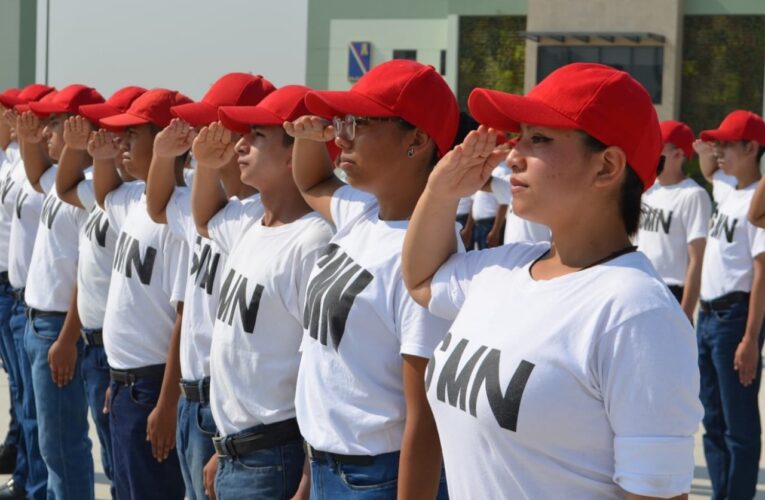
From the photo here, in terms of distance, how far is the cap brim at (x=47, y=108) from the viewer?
20.5 feet

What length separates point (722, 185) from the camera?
766 centimetres

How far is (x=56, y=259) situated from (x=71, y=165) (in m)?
0.47

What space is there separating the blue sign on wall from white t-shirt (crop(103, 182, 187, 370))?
138 feet

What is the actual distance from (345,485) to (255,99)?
1.82 meters

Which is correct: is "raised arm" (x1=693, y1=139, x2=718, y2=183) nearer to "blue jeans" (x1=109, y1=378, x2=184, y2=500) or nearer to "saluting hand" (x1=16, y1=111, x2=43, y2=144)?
"saluting hand" (x1=16, y1=111, x2=43, y2=144)

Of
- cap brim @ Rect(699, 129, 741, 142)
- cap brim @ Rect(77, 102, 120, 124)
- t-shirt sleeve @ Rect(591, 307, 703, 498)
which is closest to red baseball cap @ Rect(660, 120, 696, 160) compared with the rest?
cap brim @ Rect(699, 129, 741, 142)

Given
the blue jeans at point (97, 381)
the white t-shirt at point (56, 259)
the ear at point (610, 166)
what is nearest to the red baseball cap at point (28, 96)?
the white t-shirt at point (56, 259)

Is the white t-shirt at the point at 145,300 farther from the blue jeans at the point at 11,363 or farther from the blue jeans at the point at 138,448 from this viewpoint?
the blue jeans at the point at 11,363

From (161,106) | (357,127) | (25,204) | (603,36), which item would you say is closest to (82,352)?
(161,106)

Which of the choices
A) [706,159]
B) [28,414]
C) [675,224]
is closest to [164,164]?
[28,414]

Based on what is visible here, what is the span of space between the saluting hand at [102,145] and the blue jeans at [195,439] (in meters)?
1.40

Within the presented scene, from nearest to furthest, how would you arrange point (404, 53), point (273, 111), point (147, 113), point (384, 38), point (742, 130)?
point (273, 111)
point (147, 113)
point (742, 130)
point (404, 53)
point (384, 38)

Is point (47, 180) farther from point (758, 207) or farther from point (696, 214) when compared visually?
point (696, 214)

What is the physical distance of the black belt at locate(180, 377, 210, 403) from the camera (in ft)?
14.2
